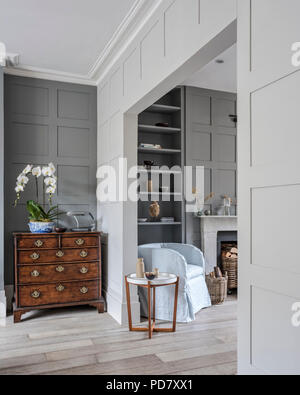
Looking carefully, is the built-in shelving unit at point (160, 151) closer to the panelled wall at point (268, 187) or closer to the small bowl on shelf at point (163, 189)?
the small bowl on shelf at point (163, 189)

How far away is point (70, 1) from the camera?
2928 mm

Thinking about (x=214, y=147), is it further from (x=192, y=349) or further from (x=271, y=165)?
(x=271, y=165)

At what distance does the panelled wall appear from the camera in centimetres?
151

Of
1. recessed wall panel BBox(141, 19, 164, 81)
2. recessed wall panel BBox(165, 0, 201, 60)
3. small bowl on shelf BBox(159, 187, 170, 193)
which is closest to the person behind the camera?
recessed wall panel BBox(165, 0, 201, 60)

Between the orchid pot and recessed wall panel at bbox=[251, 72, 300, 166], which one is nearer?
recessed wall panel at bbox=[251, 72, 300, 166]

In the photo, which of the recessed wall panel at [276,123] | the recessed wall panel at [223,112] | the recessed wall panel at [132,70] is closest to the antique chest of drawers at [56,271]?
the recessed wall panel at [132,70]

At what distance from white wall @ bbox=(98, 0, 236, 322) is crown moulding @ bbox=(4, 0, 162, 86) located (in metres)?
0.06

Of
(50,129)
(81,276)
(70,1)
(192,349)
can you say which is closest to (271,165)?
(192,349)

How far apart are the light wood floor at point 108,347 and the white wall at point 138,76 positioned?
1.51ft

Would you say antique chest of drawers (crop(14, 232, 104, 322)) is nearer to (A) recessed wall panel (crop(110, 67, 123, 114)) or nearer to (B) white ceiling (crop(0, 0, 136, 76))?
(A) recessed wall panel (crop(110, 67, 123, 114))

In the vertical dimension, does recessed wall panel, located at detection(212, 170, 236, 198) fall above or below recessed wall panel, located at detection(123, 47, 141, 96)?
below

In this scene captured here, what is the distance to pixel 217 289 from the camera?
443 cm

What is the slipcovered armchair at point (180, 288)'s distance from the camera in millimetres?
3729

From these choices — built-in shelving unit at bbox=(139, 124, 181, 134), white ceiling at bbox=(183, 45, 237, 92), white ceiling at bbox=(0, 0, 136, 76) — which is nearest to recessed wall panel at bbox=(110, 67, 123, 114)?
white ceiling at bbox=(0, 0, 136, 76)
